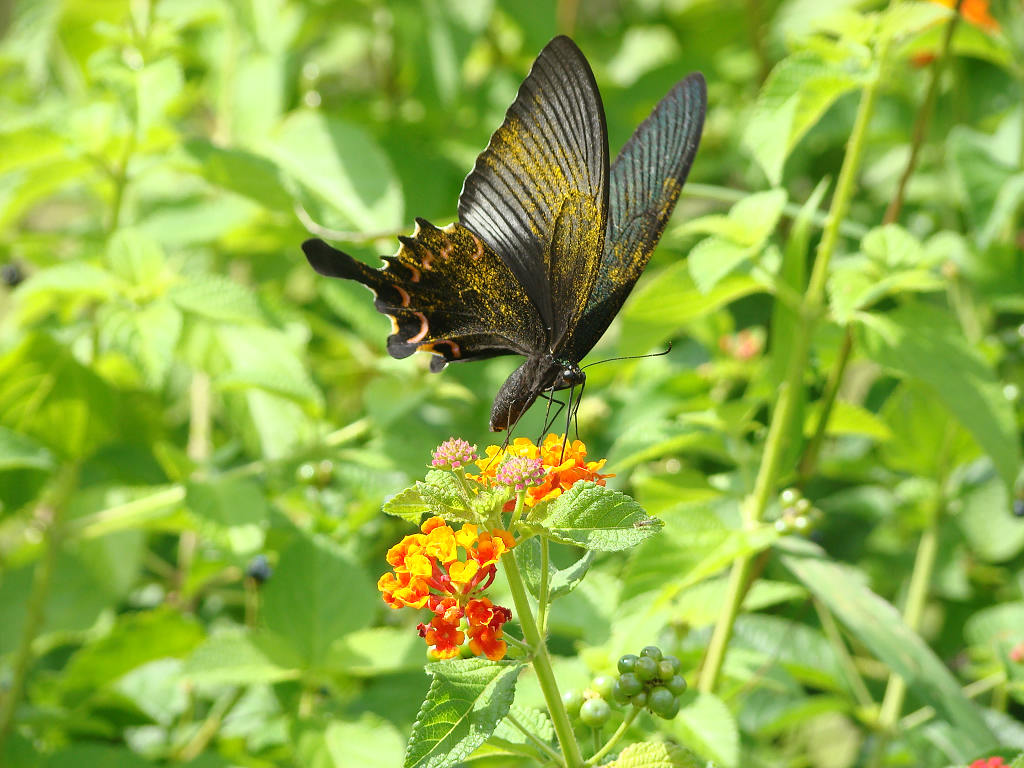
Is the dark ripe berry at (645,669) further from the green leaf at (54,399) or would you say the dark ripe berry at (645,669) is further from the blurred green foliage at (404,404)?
the green leaf at (54,399)

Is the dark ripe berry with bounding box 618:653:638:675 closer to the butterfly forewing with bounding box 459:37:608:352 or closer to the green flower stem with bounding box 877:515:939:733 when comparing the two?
the butterfly forewing with bounding box 459:37:608:352

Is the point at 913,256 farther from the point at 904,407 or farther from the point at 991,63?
the point at 991,63

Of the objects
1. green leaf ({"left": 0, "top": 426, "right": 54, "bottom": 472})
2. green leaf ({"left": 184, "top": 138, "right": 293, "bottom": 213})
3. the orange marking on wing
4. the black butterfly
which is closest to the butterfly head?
the black butterfly

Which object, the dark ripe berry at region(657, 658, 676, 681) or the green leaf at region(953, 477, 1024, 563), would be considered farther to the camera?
the green leaf at region(953, 477, 1024, 563)

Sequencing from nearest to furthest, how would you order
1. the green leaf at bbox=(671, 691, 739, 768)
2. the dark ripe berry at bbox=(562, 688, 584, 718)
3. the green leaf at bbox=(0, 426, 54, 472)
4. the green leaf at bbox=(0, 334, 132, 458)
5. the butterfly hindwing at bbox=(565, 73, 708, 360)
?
the dark ripe berry at bbox=(562, 688, 584, 718) < the green leaf at bbox=(671, 691, 739, 768) < the butterfly hindwing at bbox=(565, 73, 708, 360) < the green leaf at bbox=(0, 426, 54, 472) < the green leaf at bbox=(0, 334, 132, 458)

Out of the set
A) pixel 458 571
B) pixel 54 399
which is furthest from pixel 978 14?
pixel 54 399

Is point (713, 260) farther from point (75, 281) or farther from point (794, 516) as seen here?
point (75, 281)
